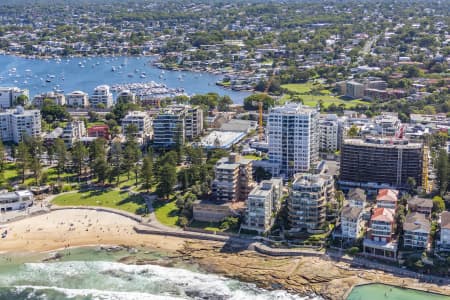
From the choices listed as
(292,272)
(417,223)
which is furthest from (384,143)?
(292,272)

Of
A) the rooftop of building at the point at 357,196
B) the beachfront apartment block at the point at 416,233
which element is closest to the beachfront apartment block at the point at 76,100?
the rooftop of building at the point at 357,196

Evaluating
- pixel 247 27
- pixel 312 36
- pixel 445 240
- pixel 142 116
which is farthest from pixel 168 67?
pixel 445 240

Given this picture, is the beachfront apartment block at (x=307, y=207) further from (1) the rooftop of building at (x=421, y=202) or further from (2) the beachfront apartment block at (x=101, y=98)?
(2) the beachfront apartment block at (x=101, y=98)

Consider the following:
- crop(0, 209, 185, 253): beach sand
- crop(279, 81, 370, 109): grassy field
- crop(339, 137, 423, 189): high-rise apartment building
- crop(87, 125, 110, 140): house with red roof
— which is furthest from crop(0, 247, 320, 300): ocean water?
crop(279, 81, 370, 109): grassy field

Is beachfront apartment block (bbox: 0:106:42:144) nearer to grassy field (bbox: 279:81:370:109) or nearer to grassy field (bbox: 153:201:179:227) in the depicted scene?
grassy field (bbox: 153:201:179:227)

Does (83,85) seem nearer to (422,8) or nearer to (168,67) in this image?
(168,67)

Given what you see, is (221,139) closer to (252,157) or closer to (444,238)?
(252,157)
